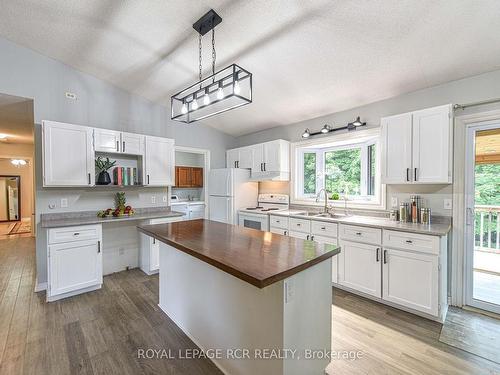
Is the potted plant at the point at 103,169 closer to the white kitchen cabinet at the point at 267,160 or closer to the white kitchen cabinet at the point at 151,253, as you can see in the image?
the white kitchen cabinet at the point at 151,253

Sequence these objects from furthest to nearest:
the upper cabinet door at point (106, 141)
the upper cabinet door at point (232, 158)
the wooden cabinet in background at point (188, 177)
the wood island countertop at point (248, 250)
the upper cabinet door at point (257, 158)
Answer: the wooden cabinet in background at point (188, 177) < the upper cabinet door at point (232, 158) < the upper cabinet door at point (257, 158) < the upper cabinet door at point (106, 141) < the wood island countertop at point (248, 250)

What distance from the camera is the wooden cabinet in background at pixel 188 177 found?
5.64 m

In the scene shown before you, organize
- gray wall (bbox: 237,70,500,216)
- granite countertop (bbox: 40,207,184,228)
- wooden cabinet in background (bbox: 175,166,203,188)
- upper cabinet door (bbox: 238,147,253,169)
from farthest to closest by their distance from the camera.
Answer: wooden cabinet in background (bbox: 175,166,203,188)
upper cabinet door (bbox: 238,147,253,169)
granite countertop (bbox: 40,207,184,228)
gray wall (bbox: 237,70,500,216)

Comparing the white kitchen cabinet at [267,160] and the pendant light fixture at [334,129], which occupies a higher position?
the pendant light fixture at [334,129]

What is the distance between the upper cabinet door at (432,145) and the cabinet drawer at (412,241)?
650mm

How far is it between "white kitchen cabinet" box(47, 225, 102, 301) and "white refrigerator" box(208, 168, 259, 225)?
209 centimetres

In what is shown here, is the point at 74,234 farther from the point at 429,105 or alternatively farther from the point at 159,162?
the point at 429,105

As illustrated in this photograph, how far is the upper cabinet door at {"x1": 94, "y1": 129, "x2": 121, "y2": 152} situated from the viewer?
10.7ft

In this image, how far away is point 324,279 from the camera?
1.63 metres

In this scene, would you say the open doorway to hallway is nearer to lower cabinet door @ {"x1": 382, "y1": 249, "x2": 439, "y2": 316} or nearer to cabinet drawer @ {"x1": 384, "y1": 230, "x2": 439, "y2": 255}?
cabinet drawer @ {"x1": 384, "y1": 230, "x2": 439, "y2": 255}

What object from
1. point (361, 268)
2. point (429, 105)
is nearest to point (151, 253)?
point (361, 268)

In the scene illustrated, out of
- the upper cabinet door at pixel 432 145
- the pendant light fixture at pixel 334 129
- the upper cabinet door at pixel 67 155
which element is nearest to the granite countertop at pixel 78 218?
the upper cabinet door at pixel 67 155

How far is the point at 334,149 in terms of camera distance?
156 inches

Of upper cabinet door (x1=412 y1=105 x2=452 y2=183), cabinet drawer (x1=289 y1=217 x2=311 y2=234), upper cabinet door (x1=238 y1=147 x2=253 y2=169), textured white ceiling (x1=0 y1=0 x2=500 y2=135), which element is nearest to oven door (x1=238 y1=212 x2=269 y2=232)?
cabinet drawer (x1=289 y1=217 x2=311 y2=234)
